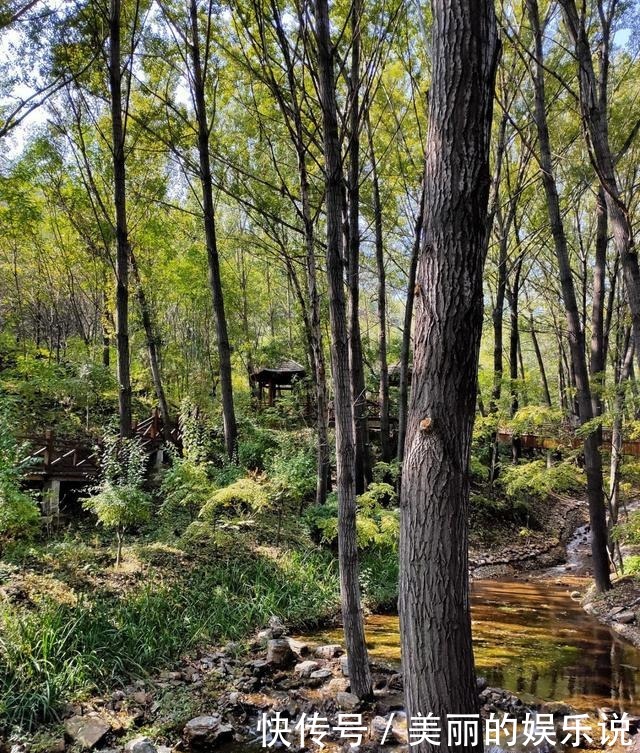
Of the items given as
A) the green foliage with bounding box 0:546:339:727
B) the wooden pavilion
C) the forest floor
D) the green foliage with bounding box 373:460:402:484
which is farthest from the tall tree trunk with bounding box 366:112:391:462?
the wooden pavilion

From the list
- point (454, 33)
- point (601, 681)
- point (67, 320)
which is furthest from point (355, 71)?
point (67, 320)

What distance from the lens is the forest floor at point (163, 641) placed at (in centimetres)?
395

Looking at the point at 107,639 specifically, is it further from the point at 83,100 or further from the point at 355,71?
the point at 83,100

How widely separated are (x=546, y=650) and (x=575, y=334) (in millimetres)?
4402

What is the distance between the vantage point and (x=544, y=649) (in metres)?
5.88

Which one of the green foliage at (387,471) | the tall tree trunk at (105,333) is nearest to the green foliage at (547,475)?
the green foliage at (387,471)

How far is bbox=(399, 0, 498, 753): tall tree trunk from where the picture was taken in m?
2.02

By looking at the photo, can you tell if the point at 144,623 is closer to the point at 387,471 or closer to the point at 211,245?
the point at 387,471

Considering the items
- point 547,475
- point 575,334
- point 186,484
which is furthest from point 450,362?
Answer: point 547,475

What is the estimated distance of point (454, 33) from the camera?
2025 millimetres

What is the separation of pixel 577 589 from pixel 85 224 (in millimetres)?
15686

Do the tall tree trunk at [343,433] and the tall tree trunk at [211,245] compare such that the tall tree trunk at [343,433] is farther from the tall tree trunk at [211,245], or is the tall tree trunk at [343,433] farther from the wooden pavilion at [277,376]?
the wooden pavilion at [277,376]

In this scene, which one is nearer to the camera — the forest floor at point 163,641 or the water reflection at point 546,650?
the forest floor at point 163,641

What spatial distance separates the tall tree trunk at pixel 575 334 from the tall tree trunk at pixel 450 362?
531 cm
